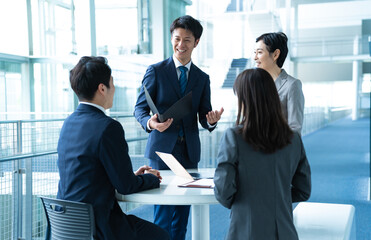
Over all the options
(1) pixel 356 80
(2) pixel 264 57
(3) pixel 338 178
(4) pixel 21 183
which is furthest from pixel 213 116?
(1) pixel 356 80

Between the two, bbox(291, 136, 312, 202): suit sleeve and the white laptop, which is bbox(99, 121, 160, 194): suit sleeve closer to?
the white laptop

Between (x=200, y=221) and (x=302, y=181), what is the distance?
2.51ft

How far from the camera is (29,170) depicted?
116 inches

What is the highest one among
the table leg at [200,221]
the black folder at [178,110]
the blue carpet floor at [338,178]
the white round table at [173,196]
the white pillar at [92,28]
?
the white pillar at [92,28]

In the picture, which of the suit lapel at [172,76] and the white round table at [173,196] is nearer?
the white round table at [173,196]

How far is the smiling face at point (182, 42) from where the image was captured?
7.63 feet

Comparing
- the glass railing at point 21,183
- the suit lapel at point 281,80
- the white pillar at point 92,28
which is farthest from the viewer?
the white pillar at point 92,28

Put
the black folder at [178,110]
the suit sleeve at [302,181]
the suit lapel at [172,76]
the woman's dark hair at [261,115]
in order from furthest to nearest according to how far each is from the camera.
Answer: the suit lapel at [172,76]
the black folder at [178,110]
the suit sleeve at [302,181]
the woman's dark hair at [261,115]

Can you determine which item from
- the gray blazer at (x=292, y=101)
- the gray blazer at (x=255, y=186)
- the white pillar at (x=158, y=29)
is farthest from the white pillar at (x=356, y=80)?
the gray blazer at (x=255, y=186)

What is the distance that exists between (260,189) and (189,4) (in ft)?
16.9

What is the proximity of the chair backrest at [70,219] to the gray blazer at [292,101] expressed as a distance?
1.12 metres

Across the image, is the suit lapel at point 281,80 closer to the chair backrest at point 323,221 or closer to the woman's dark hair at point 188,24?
the woman's dark hair at point 188,24

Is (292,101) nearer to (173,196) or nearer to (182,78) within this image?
(182,78)

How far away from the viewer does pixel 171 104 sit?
7.74 feet
